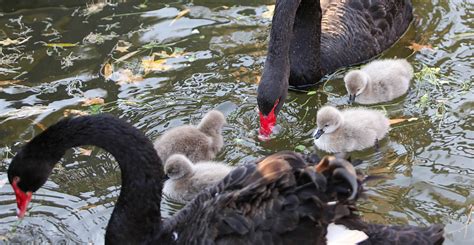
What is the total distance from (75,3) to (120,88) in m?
1.37

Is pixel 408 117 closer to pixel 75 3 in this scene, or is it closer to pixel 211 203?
pixel 211 203

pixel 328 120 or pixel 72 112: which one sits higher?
pixel 328 120

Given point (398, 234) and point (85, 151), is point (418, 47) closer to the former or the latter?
point (85, 151)

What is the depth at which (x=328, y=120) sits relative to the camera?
5.00 metres

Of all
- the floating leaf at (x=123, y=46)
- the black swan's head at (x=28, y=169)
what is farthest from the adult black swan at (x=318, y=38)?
the black swan's head at (x=28, y=169)

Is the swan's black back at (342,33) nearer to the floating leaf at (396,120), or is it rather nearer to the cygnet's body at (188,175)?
the floating leaf at (396,120)

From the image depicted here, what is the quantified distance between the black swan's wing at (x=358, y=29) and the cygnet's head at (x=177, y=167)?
1.62 metres

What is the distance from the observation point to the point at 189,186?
4723 millimetres

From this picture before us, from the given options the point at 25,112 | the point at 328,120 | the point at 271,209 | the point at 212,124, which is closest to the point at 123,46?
the point at 25,112

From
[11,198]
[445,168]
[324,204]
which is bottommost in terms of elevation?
[11,198]

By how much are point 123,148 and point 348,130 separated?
155 cm

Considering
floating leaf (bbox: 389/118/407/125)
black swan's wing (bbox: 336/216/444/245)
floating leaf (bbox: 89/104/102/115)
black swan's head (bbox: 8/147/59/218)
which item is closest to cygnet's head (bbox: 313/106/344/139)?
floating leaf (bbox: 389/118/407/125)

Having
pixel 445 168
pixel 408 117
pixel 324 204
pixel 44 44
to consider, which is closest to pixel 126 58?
pixel 44 44

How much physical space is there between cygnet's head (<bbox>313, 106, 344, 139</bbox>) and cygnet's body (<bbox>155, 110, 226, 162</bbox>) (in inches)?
21.5
